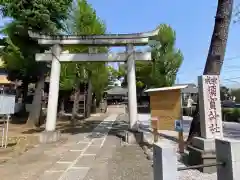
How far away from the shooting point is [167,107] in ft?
40.0

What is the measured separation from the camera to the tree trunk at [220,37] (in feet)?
29.6

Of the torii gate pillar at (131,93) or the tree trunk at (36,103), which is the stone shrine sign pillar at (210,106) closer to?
the torii gate pillar at (131,93)

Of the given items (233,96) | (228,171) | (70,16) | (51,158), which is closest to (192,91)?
(233,96)

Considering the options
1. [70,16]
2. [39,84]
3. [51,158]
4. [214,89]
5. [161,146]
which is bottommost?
[51,158]

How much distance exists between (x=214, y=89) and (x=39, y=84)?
51.4ft

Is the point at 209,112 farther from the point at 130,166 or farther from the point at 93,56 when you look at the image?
the point at 93,56

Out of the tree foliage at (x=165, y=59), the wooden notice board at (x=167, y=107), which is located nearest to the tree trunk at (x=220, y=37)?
the wooden notice board at (x=167, y=107)

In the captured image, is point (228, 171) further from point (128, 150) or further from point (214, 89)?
point (128, 150)

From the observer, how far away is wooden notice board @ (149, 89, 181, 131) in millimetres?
11585

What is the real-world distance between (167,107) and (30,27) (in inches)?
454

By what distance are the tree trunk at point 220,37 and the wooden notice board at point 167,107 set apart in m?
2.71

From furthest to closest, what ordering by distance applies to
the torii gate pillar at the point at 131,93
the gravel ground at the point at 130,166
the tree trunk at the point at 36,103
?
the tree trunk at the point at 36,103 → the torii gate pillar at the point at 131,93 → the gravel ground at the point at 130,166

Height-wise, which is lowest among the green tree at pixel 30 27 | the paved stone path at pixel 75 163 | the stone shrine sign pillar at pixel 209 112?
the paved stone path at pixel 75 163

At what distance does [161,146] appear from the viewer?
4.12 m
